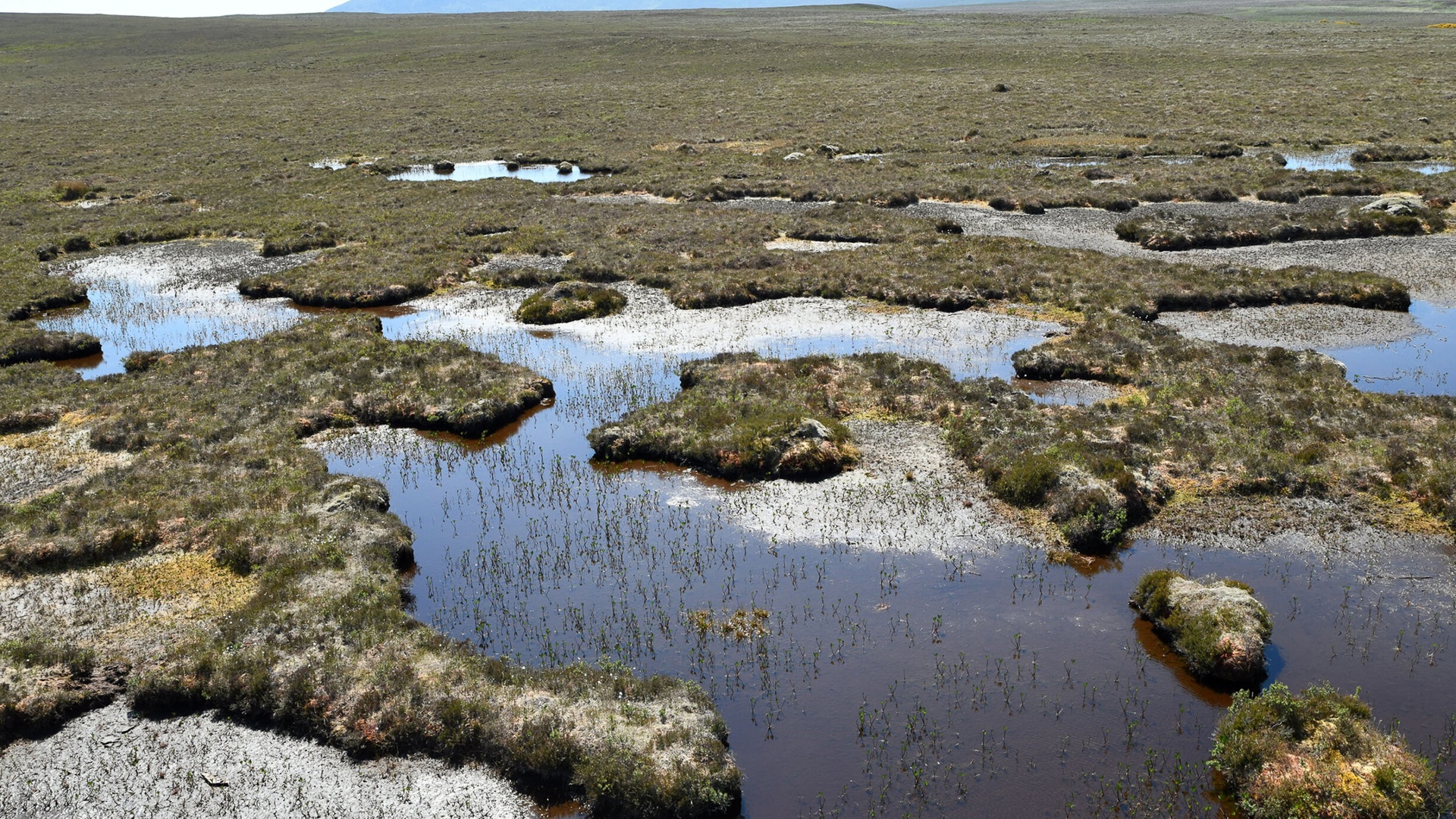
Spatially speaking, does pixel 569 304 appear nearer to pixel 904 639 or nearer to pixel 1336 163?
pixel 904 639

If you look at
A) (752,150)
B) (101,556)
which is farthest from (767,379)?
(752,150)

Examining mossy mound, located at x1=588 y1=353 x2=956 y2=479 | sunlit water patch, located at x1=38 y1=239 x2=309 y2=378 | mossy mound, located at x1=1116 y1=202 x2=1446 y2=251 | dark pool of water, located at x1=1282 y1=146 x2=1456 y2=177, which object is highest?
dark pool of water, located at x1=1282 y1=146 x2=1456 y2=177

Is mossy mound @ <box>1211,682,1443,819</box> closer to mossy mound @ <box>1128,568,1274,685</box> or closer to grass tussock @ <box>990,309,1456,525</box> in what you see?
mossy mound @ <box>1128,568,1274,685</box>

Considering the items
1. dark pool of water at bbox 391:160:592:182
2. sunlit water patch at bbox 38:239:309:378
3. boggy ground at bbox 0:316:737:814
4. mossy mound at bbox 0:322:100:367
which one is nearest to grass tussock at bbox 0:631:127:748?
boggy ground at bbox 0:316:737:814

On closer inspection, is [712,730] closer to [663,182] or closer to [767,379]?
[767,379]

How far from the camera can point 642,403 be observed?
28.3 meters

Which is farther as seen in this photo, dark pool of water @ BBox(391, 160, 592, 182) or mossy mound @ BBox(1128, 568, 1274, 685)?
dark pool of water @ BBox(391, 160, 592, 182)

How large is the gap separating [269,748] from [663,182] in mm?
54274

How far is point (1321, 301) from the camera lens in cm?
3534

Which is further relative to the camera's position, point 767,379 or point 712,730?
point 767,379

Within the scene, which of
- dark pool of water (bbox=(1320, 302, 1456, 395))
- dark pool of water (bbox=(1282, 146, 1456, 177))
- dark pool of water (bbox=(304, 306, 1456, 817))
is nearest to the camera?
dark pool of water (bbox=(304, 306, 1456, 817))

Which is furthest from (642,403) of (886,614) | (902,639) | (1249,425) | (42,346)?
(42,346)

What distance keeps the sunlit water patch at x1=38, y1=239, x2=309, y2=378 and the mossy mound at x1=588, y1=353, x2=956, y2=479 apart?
58.6 ft

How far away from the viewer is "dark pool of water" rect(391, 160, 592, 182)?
236ft
